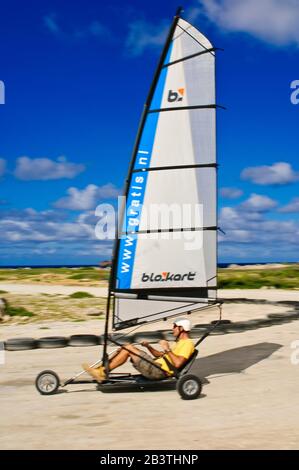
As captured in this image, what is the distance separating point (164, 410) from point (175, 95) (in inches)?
238

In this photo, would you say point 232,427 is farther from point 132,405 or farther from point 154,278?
point 154,278

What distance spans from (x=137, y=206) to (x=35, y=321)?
14.0 m

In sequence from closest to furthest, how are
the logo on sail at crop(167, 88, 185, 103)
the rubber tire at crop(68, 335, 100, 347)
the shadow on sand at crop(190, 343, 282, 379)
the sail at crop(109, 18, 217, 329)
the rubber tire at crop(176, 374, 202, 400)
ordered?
1. the rubber tire at crop(176, 374, 202, 400)
2. the sail at crop(109, 18, 217, 329)
3. the logo on sail at crop(167, 88, 185, 103)
4. the shadow on sand at crop(190, 343, 282, 379)
5. the rubber tire at crop(68, 335, 100, 347)

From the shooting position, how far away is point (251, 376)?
12.0m

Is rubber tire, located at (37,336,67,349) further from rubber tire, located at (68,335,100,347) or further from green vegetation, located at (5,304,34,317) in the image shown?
green vegetation, located at (5,304,34,317)

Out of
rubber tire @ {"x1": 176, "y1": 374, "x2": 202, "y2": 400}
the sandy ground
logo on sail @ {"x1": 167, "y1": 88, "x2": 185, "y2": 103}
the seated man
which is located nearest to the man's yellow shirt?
the seated man

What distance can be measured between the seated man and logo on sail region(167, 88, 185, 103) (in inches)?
174

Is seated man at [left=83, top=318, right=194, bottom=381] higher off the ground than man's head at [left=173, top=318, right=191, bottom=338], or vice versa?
man's head at [left=173, top=318, right=191, bottom=338]

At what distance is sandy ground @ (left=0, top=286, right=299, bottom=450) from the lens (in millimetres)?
7457

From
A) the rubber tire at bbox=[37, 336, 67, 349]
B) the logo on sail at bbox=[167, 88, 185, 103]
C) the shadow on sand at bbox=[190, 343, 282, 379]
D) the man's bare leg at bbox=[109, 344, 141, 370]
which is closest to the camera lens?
the man's bare leg at bbox=[109, 344, 141, 370]

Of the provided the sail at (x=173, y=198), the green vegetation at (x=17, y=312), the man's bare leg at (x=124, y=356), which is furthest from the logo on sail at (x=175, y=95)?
the green vegetation at (x=17, y=312)

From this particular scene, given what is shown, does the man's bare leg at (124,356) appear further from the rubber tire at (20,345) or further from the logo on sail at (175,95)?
the rubber tire at (20,345)

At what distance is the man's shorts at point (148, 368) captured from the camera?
10055 mm
